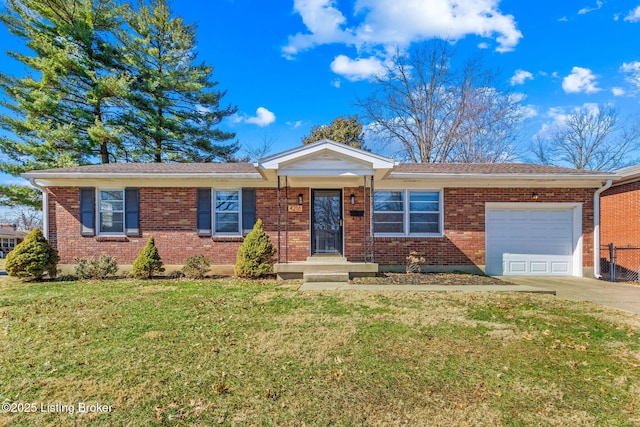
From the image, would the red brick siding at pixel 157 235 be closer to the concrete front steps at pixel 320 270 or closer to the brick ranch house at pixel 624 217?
the concrete front steps at pixel 320 270

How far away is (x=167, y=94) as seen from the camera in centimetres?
1933

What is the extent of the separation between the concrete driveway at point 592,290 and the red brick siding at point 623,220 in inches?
103

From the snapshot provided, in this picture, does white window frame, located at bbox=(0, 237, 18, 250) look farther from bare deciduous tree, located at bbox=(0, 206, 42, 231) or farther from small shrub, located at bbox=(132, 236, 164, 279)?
small shrub, located at bbox=(132, 236, 164, 279)

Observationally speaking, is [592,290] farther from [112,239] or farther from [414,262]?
[112,239]

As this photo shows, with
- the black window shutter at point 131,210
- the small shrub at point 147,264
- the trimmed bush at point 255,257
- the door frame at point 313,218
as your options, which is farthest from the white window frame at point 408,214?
the black window shutter at point 131,210

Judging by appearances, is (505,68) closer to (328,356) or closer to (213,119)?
(213,119)

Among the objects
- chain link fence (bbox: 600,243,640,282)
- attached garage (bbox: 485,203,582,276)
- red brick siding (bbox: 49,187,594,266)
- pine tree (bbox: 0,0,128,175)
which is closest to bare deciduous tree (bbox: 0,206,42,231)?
pine tree (bbox: 0,0,128,175)

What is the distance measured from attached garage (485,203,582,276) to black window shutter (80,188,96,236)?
39.5 ft

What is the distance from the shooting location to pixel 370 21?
1555 cm

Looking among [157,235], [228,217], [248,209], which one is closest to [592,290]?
[248,209]

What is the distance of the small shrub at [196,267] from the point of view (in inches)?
359

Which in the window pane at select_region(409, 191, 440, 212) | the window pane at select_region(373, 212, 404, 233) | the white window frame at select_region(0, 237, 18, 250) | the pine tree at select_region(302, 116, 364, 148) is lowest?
the white window frame at select_region(0, 237, 18, 250)

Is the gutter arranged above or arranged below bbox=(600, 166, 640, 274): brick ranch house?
above

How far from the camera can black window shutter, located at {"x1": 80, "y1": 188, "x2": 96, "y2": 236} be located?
10.0 m
